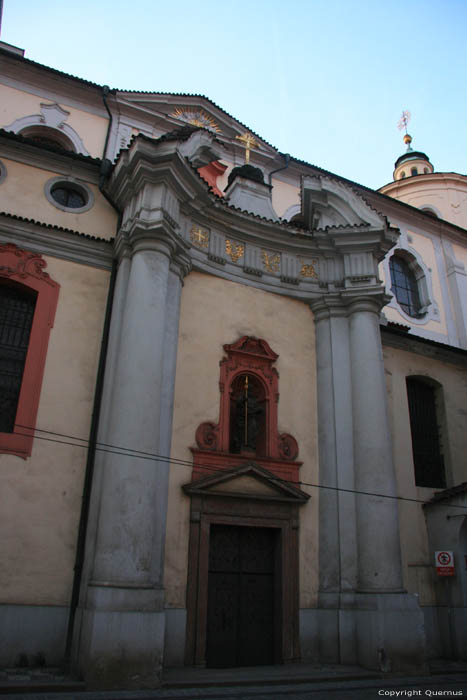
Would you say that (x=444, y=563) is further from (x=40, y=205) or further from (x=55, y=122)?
(x=55, y=122)

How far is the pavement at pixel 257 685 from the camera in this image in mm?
6895

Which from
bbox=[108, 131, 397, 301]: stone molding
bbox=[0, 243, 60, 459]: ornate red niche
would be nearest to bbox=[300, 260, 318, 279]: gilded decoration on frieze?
bbox=[108, 131, 397, 301]: stone molding

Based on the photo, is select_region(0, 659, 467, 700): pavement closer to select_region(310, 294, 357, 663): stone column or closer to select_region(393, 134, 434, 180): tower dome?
select_region(310, 294, 357, 663): stone column

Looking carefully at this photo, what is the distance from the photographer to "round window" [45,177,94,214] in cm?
1104

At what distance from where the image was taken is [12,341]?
9.80 meters

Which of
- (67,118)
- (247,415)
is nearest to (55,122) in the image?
(67,118)

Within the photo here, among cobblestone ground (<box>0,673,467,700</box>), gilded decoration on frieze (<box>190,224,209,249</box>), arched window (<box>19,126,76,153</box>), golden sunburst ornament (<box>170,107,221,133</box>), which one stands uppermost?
golden sunburst ornament (<box>170,107,221,133</box>)

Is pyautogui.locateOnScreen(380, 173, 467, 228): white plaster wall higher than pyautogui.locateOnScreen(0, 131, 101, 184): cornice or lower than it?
higher

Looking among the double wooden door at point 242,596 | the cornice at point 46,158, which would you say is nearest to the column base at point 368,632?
the double wooden door at point 242,596

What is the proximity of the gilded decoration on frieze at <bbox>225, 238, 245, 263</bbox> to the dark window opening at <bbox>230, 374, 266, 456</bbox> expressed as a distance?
8.32 feet

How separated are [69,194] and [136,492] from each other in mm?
6148

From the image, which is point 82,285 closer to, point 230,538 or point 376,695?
point 230,538

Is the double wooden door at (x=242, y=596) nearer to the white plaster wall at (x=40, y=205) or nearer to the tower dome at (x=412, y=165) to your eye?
the white plaster wall at (x=40, y=205)

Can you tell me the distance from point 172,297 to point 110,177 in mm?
2834
